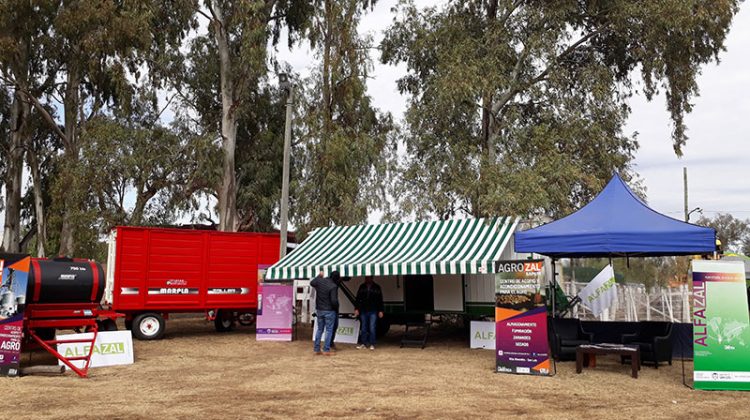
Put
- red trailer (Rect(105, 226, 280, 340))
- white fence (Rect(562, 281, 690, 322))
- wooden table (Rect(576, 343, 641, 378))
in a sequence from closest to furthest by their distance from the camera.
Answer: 1. wooden table (Rect(576, 343, 641, 378))
2. red trailer (Rect(105, 226, 280, 340))
3. white fence (Rect(562, 281, 690, 322))

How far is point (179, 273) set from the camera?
648 inches

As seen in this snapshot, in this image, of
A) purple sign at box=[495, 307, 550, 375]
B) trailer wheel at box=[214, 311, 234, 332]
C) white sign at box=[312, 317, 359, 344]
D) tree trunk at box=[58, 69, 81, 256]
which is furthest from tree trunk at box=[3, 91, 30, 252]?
purple sign at box=[495, 307, 550, 375]

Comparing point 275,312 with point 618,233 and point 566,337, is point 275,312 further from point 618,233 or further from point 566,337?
point 618,233

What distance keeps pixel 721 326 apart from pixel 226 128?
20.3m

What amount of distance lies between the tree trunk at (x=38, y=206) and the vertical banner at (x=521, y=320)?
22801mm

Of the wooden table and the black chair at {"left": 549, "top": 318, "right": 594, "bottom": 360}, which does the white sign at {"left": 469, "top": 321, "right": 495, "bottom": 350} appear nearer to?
the black chair at {"left": 549, "top": 318, "right": 594, "bottom": 360}

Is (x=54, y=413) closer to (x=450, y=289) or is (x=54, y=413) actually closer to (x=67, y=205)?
(x=450, y=289)

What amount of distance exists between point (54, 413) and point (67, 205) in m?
18.0

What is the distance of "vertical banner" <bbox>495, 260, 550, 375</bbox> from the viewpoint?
10414mm

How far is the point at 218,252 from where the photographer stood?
17.1 m

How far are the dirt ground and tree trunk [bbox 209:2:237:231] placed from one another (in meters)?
12.7

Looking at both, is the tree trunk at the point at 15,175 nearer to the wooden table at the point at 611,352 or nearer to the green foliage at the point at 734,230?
the wooden table at the point at 611,352

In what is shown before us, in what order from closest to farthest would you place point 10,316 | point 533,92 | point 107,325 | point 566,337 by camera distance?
point 10,316 < point 566,337 < point 107,325 < point 533,92

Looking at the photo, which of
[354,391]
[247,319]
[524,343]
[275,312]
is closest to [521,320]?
[524,343]
